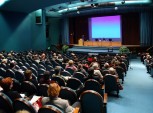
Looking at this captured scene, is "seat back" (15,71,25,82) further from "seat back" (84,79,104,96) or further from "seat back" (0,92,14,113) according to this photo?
"seat back" (0,92,14,113)

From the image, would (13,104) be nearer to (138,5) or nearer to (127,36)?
(138,5)

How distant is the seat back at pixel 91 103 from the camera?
4664mm

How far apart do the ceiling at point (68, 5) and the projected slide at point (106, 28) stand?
208 cm

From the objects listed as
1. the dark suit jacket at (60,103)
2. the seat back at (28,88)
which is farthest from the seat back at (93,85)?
the dark suit jacket at (60,103)

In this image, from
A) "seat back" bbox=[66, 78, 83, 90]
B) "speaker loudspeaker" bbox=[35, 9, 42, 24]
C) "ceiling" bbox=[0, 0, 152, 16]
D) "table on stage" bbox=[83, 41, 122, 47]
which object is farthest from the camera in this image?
"table on stage" bbox=[83, 41, 122, 47]

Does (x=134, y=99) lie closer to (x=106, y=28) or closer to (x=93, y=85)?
(x=93, y=85)

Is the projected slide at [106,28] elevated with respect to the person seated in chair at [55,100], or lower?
elevated

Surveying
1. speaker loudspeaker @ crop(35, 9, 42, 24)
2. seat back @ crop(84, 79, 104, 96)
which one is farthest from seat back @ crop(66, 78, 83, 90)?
speaker loudspeaker @ crop(35, 9, 42, 24)

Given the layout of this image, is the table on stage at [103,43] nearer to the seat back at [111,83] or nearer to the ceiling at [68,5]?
the ceiling at [68,5]

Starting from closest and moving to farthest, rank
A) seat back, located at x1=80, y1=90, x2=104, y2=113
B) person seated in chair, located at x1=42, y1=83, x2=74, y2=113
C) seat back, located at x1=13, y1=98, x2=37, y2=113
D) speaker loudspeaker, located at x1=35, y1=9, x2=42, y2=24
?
seat back, located at x1=13, y1=98, x2=37, y2=113 → person seated in chair, located at x1=42, y1=83, x2=74, y2=113 → seat back, located at x1=80, y1=90, x2=104, y2=113 → speaker loudspeaker, located at x1=35, y1=9, x2=42, y2=24

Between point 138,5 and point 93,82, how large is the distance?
17518 mm

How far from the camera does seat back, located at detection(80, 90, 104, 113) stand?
4.66 m

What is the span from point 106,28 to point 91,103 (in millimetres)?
21826

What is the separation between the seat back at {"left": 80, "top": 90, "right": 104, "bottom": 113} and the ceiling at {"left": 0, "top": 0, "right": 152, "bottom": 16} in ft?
44.1
